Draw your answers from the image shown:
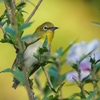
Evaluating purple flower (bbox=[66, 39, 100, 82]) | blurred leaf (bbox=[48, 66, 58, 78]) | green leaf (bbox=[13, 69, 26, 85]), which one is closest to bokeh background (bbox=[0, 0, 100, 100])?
purple flower (bbox=[66, 39, 100, 82])

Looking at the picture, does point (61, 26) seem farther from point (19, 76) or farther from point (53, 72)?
point (19, 76)

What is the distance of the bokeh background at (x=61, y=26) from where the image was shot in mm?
3309

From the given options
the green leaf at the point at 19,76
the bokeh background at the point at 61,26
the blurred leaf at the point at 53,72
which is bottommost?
the bokeh background at the point at 61,26

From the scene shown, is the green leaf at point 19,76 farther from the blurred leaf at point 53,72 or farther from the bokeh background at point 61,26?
the bokeh background at point 61,26

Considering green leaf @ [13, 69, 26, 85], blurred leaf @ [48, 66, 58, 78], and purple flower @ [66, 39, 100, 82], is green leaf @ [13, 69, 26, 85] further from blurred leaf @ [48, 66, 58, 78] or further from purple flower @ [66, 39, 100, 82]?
purple flower @ [66, 39, 100, 82]

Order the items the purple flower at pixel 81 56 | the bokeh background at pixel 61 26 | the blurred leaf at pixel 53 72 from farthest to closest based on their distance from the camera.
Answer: the bokeh background at pixel 61 26, the purple flower at pixel 81 56, the blurred leaf at pixel 53 72

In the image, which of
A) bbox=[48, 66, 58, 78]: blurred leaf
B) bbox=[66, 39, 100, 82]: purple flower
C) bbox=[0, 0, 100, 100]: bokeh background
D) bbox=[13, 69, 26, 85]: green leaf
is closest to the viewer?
bbox=[13, 69, 26, 85]: green leaf

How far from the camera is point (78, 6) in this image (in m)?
4.07

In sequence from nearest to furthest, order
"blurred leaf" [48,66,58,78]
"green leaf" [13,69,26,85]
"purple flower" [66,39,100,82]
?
"green leaf" [13,69,26,85]
"blurred leaf" [48,66,58,78]
"purple flower" [66,39,100,82]

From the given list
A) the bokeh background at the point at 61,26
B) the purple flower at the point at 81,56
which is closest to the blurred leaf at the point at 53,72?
the purple flower at the point at 81,56

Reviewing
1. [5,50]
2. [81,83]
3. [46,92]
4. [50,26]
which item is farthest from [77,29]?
[81,83]

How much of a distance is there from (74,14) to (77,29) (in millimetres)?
267

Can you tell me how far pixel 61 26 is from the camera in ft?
12.1

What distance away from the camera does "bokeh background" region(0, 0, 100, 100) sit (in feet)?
10.9
